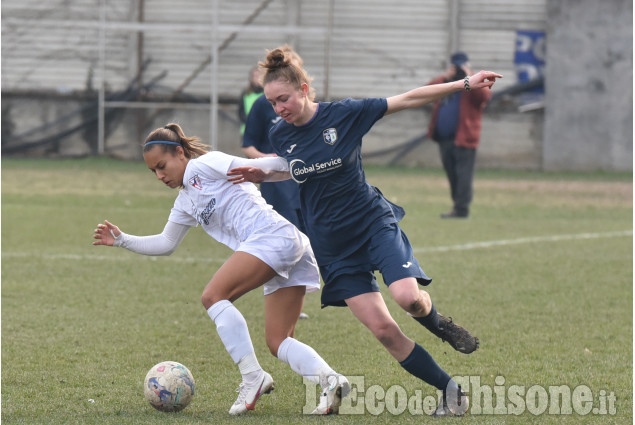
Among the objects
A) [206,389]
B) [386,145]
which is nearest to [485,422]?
[206,389]

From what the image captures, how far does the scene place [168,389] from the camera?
198 inches

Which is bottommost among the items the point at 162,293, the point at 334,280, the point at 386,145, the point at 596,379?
the point at 386,145

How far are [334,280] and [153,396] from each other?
109 centimetres

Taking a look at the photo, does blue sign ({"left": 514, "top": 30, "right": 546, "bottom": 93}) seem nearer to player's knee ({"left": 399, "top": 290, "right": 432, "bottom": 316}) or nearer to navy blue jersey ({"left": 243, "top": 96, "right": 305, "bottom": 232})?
navy blue jersey ({"left": 243, "top": 96, "right": 305, "bottom": 232})

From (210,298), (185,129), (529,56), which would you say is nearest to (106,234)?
(210,298)

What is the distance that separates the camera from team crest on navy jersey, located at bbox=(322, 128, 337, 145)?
5.11m

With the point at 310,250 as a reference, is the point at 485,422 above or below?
below

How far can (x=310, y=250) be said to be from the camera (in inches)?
213

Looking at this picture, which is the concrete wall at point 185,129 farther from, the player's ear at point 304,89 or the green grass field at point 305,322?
the player's ear at point 304,89

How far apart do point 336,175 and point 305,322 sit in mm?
2749

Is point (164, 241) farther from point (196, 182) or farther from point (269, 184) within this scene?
point (269, 184)

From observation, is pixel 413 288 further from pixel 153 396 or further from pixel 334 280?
pixel 153 396

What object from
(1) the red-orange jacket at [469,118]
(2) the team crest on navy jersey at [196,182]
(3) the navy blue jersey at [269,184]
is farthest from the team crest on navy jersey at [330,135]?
(1) the red-orange jacket at [469,118]

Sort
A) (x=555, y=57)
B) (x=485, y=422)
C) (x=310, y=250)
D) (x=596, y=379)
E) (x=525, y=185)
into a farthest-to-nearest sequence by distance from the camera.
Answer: (x=555, y=57), (x=525, y=185), (x=596, y=379), (x=310, y=250), (x=485, y=422)
